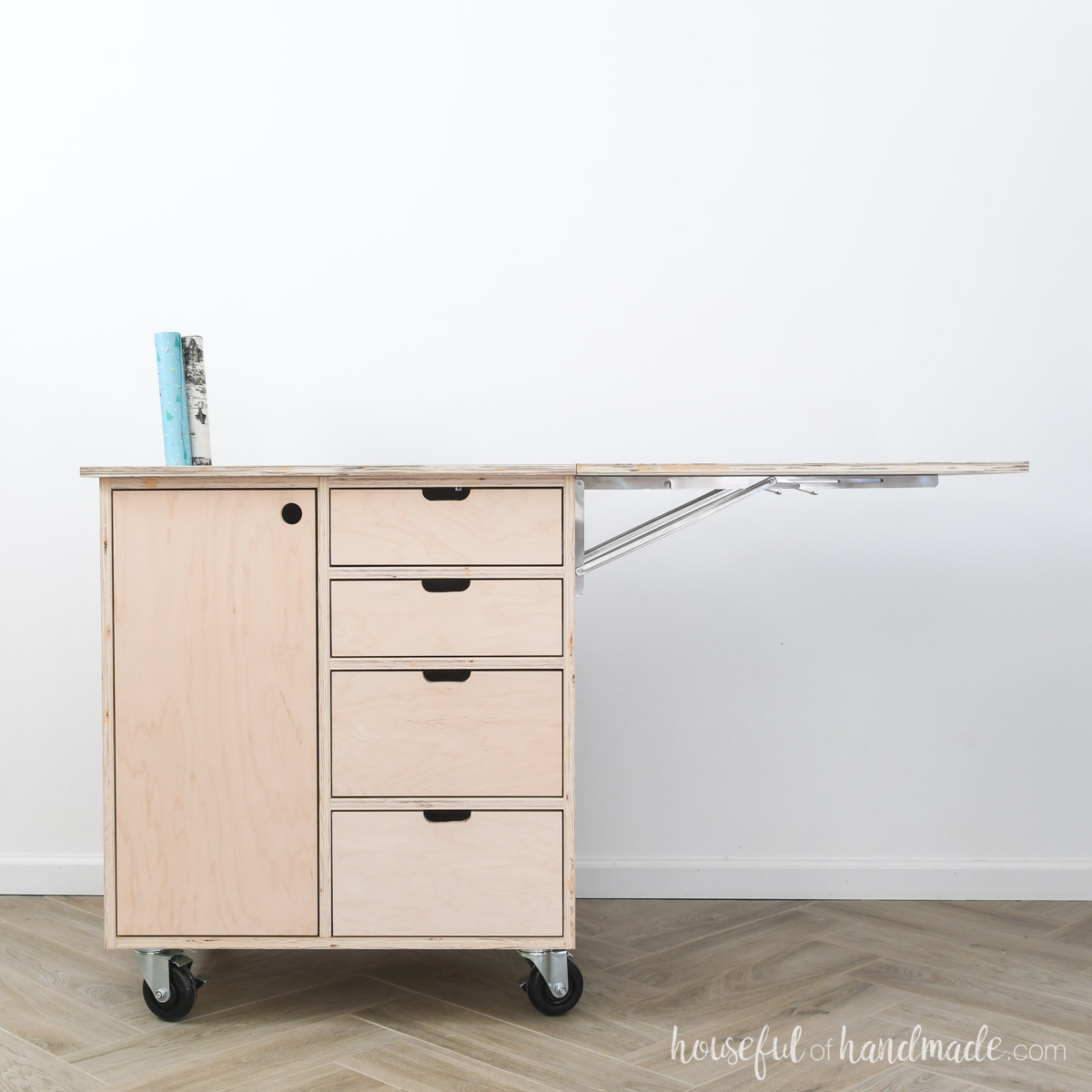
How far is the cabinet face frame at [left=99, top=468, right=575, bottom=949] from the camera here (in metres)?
1.61

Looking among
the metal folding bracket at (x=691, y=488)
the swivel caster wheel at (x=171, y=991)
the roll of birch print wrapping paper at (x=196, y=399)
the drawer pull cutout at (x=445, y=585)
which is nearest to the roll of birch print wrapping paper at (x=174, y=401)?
the roll of birch print wrapping paper at (x=196, y=399)

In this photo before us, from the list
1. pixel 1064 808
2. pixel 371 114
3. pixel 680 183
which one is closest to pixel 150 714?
pixel 371 114

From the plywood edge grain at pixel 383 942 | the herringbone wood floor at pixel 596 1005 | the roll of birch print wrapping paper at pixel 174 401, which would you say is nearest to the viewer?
the herringbone wood floor at pixel 596 1005

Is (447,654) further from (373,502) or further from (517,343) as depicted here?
(517,343)

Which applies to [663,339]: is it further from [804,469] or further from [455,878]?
[455,878]

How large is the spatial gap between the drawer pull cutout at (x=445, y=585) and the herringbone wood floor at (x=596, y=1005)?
0.70 metres

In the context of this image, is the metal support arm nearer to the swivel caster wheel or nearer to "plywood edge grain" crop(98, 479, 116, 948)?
"plywood edge grain" crop(98, 479, 116, 948)

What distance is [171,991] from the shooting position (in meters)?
1.65

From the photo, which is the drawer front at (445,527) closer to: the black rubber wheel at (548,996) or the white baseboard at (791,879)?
the black rubber wheel at (548,996)

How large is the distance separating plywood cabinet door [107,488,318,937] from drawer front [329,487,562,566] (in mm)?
69

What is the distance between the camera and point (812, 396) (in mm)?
2254

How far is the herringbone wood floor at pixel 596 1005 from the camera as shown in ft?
4.85

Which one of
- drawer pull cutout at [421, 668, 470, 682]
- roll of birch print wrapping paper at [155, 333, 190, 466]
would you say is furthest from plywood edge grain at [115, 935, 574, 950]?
roll of birch print wrapping paper at [155, 333, 190, 466]

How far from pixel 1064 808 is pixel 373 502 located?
1.69m
